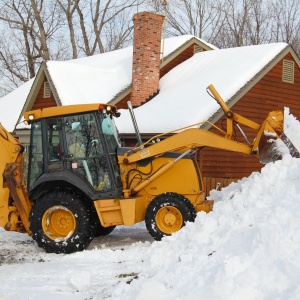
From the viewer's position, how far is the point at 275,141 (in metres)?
8.52

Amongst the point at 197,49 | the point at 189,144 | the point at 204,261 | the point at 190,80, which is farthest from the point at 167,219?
the point at 197,49

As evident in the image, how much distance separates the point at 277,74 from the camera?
1866 centimetres

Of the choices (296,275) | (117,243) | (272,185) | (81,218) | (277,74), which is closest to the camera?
(296,275)

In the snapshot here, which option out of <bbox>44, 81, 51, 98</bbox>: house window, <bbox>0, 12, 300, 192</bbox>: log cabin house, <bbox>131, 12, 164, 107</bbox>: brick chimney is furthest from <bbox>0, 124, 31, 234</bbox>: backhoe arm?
<bbox>44, 81, 51, 98</bbox>: house window

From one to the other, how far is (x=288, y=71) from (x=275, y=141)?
11476 millimetres

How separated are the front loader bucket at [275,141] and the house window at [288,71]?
10.9 m

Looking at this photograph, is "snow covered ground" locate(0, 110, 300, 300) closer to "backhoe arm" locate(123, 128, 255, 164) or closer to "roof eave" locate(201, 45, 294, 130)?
"backhoe arm" locate(123, 128, 255, 164)

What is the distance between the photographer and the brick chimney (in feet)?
62.2

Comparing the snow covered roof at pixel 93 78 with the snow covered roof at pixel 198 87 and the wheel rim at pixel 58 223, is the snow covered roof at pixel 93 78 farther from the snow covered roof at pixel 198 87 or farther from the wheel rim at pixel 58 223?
the wheel rim at pixel 58 223

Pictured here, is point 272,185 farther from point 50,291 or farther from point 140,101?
point 140,101

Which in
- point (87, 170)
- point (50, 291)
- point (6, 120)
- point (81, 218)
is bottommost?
point (50, 291)

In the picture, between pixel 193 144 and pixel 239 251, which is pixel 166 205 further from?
pixel 239 251

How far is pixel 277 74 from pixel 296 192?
12.4 m

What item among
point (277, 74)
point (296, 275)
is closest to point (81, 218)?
point (296, 275)
